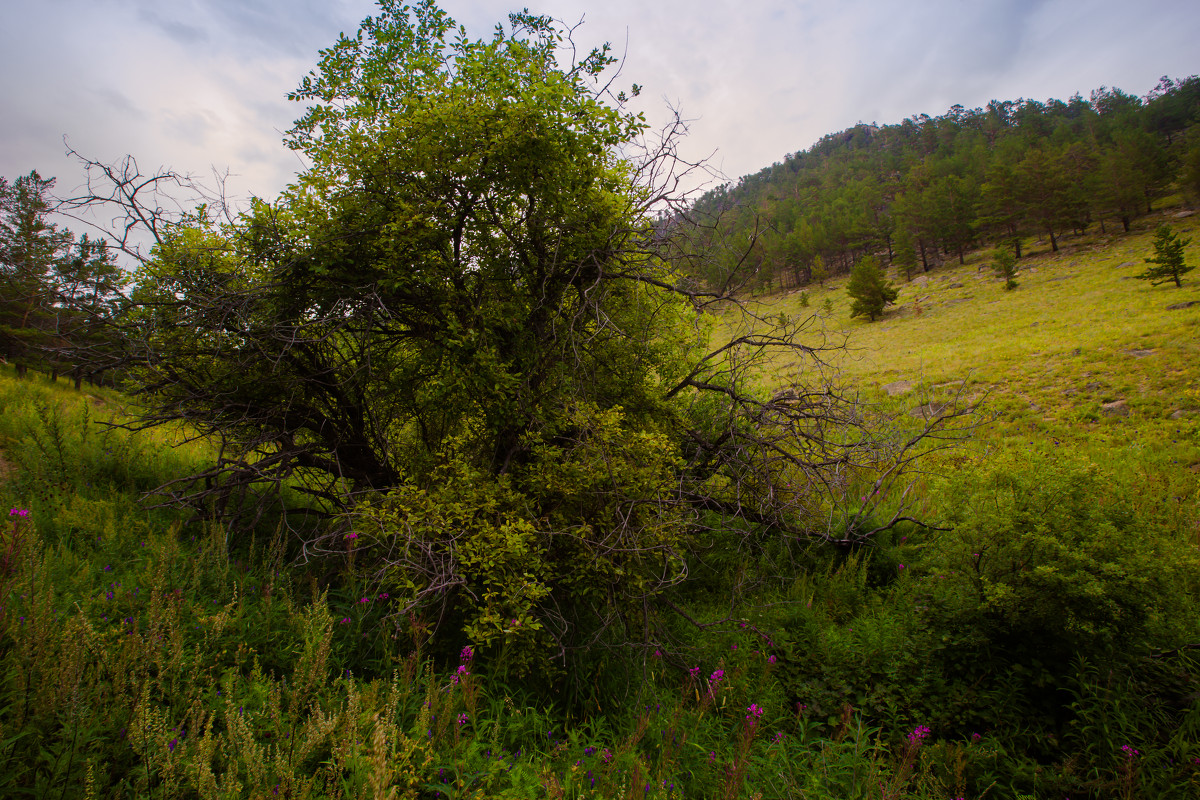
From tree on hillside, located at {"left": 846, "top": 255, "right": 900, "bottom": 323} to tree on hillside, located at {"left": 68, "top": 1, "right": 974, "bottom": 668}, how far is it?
34138 millimetres

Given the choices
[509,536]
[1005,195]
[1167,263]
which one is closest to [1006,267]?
[1167,263]

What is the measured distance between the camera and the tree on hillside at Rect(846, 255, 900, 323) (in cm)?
3522

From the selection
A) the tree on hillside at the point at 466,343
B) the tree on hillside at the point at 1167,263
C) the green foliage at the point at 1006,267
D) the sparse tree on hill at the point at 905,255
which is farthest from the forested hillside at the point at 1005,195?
the tree on hillside at the point at 466,343

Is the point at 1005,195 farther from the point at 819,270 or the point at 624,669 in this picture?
the point at 624,669

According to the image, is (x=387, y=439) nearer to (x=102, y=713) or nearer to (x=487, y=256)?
(x=487, y=256)

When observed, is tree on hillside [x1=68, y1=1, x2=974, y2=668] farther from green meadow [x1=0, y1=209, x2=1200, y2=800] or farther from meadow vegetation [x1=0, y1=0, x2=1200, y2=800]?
green meadow [x1=0, y1=209, x2=1200, y2=800]

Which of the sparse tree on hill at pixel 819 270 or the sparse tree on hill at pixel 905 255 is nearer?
the sparse tree on hill at pixel 905 255

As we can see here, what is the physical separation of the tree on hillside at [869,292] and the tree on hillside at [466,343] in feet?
112

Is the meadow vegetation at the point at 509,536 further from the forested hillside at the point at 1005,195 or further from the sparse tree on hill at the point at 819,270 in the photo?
the sparse tree on hill at the point at 819,270

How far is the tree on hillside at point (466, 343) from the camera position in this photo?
14.4 feet

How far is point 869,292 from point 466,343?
37857 mm

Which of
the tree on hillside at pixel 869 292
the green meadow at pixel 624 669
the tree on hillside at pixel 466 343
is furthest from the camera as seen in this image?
the tree on hillside at pixel 869 292

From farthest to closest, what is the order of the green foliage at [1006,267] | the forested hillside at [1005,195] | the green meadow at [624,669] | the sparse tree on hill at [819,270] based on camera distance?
the sparse tree on hill at [819,270] → the forested hillside at [1005,195] → the green foliage at [1006,267] → the green meadow at [624,669]

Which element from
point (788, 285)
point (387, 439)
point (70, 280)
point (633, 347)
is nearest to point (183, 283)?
point (70, 280)
